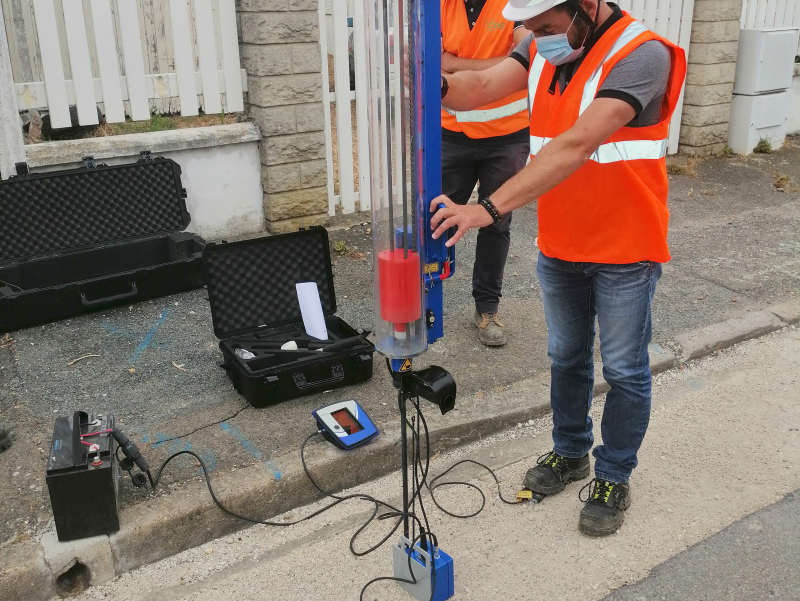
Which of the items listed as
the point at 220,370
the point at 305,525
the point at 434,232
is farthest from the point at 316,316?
the point at 434,232

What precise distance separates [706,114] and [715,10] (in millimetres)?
1043

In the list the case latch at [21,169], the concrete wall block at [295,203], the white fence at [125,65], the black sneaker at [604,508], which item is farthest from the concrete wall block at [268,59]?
the black sneaker at [604,508]

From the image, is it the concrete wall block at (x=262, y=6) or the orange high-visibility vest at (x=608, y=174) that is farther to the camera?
the concrete wall block at (x=262, y=6)

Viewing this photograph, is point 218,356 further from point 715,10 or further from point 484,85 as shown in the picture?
point 715,10

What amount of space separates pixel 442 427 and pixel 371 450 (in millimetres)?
377

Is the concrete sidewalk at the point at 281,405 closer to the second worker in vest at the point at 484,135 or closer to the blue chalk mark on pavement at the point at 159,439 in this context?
the blue chalk mark on pavement at the point at 159,439

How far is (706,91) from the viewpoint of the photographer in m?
8.32

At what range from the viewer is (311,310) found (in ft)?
13.0

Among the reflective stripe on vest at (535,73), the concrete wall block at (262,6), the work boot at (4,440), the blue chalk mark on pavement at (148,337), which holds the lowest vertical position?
the blue chalk mark on pavement at (148,337)

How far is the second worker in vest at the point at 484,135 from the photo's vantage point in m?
4.02

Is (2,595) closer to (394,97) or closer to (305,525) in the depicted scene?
(305,525)

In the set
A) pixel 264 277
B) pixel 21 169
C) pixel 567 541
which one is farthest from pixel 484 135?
pixel 21 169

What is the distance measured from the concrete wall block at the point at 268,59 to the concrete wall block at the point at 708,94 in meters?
4.78

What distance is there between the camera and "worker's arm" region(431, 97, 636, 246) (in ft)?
8.16
